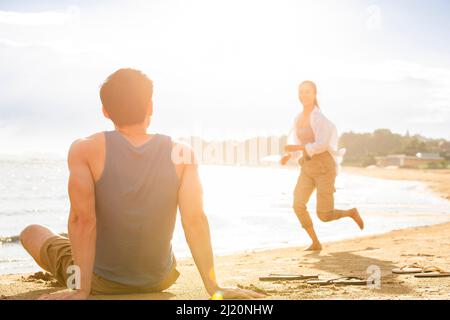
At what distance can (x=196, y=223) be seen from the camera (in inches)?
139

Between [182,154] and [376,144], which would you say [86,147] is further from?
[376,144]

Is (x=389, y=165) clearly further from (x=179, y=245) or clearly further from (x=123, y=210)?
(x=123, y=210)

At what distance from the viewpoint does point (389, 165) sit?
4505 inches

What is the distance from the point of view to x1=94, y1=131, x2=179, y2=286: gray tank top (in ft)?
11.0

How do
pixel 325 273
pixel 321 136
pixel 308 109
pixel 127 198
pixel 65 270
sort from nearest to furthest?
pixel 127 198
pixel 65 270
pixel 325 273
pixel 321 136
pixel 308 109

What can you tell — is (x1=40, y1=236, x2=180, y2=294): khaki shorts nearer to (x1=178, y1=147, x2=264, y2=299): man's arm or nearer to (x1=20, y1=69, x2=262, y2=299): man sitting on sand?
(x1=20, y1=69, x2=262, y2=299): man sitting on sand

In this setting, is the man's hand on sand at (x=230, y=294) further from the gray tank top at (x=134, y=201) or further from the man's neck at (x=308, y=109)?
the man's neck at (x=308, y=109)

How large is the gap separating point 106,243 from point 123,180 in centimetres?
41

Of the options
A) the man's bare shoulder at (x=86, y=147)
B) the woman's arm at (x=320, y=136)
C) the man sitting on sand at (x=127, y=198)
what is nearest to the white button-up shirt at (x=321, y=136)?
the woman's arm at (x=320, y=136)

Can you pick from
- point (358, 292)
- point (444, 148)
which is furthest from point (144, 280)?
point (444, 148)

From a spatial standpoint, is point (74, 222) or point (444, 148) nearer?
point (74, 222)

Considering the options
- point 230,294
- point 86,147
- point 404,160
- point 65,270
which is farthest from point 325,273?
point 404,160

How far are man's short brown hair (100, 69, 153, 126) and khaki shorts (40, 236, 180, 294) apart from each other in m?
1.01

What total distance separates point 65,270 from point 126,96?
1.38 m
